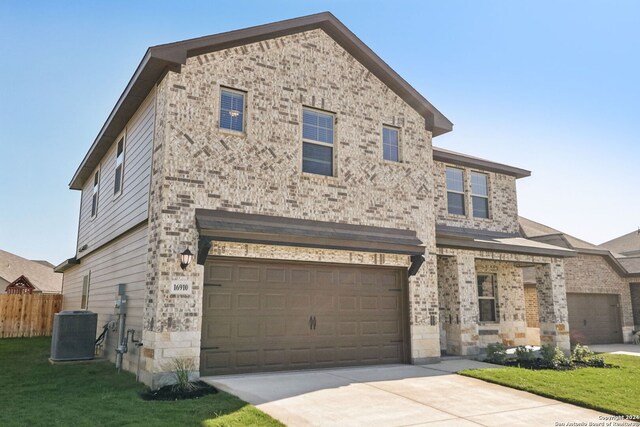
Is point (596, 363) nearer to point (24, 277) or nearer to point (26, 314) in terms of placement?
point (26, 314)

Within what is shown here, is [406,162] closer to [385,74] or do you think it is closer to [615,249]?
[385,74]

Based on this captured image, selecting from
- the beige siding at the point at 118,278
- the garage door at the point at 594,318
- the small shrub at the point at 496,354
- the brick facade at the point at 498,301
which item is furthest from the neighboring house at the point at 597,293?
the beige siding at the point at 118,278

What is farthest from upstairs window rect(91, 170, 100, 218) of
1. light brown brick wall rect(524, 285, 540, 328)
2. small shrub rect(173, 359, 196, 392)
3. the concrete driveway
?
light brown brick wall rect(524, 285, 540, 328)

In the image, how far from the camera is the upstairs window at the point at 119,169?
45.1 ft

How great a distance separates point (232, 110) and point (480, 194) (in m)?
10.5

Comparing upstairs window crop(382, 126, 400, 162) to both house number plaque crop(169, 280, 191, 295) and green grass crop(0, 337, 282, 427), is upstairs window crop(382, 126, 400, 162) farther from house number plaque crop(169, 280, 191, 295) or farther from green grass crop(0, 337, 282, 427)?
green grass crop(0, 337, 282, 427)

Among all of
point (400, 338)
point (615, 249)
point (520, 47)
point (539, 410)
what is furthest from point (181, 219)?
point (615, 249)

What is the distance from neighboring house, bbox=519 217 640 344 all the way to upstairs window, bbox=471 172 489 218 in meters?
3.92

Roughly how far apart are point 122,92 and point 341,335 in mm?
8387

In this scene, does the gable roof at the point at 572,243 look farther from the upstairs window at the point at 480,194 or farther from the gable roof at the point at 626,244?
the gable roof at the point at 626,244

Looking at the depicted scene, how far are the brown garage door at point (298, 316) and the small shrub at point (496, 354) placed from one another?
255 centimetres

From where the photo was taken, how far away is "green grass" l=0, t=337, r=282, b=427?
6.72 meters

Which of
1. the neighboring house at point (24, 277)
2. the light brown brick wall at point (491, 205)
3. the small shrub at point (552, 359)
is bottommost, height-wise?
the small shrub at point (552, 359)

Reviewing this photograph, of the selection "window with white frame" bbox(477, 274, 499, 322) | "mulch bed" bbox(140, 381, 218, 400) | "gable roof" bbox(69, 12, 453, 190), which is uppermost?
"gable roof" bbox(69, 12, 453, 190)
